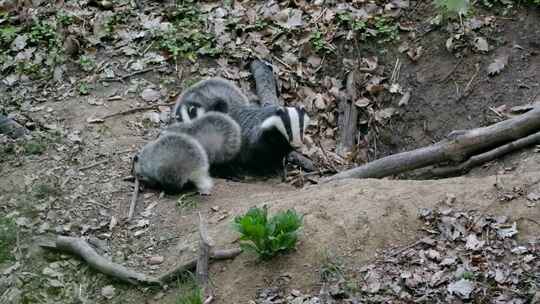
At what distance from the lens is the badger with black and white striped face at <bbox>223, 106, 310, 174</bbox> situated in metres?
6.52

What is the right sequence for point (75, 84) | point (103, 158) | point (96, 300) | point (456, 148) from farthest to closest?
→ point (75, 84) → point (103, 158) → point (456, 148) → point (96, 300)

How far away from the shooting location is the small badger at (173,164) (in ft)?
19.5

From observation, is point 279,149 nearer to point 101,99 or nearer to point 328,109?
point 328,109

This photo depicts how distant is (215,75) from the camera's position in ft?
24.7

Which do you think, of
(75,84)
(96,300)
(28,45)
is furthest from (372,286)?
(28,45)

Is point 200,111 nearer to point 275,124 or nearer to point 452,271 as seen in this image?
point 275,124

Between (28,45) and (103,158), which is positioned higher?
(28,45)

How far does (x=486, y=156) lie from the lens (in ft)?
18.8

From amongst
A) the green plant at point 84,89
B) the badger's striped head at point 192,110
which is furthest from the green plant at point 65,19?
the badger's striped head at point 192,110

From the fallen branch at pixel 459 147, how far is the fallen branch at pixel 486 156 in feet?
0.21

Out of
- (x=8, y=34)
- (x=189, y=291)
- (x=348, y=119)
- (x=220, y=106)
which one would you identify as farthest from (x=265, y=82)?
(x=189, y=291)

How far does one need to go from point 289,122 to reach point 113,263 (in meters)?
2.20

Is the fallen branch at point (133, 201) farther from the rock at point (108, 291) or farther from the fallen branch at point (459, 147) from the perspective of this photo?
the fallen branch at point (459, 147)

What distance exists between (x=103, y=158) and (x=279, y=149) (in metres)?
1.56
